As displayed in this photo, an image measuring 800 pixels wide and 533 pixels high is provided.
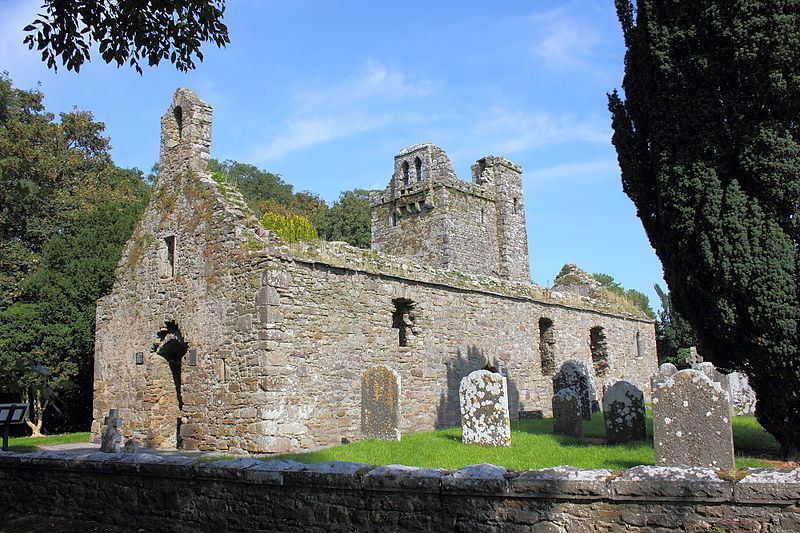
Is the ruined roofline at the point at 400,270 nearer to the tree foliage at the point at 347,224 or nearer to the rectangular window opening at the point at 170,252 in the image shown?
the rectangular window opening at the point at 170,252

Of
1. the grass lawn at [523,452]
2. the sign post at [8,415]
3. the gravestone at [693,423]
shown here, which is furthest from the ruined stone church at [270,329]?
the gravestone at [693,423]

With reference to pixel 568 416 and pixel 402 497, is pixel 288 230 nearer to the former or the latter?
pixel 568 416

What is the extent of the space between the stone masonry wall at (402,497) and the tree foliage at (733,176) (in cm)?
536

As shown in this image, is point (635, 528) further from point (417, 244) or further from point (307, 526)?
point (417, 244)

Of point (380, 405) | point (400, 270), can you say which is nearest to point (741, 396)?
point (400, 270)

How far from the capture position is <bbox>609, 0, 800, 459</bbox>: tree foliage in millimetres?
8953

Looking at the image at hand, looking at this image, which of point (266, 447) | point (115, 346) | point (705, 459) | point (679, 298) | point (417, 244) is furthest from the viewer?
point (417, 244)

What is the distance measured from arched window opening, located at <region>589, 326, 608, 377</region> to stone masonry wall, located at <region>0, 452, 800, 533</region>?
18.7 m

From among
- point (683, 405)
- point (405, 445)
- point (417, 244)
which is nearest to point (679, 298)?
point (683, 405)

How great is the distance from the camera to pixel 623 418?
1134 centimetres

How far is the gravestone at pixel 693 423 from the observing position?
8117 mm

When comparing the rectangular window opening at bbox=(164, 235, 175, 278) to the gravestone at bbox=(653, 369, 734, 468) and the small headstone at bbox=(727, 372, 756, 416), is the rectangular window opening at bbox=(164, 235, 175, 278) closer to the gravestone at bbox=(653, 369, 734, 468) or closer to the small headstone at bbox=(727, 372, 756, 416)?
the gravestone at bbox=(653, 369, 734, 468)

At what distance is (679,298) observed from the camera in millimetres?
10367

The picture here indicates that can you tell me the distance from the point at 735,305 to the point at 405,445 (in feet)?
19.2
